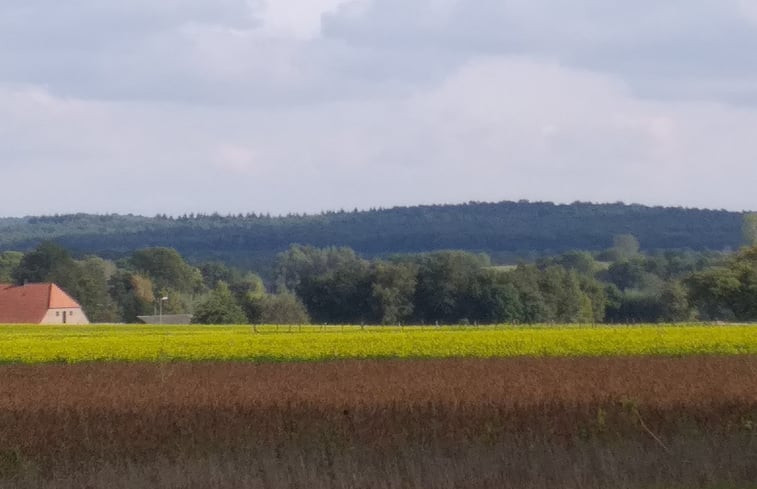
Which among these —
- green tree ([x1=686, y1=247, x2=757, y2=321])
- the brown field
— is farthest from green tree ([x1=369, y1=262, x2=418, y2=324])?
the brown field

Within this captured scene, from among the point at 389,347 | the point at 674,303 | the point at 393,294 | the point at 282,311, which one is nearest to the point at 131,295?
the point at 282,311

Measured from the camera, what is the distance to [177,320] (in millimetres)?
109750

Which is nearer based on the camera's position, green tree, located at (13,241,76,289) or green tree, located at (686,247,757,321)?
green tree, located at (686,247,757,321)

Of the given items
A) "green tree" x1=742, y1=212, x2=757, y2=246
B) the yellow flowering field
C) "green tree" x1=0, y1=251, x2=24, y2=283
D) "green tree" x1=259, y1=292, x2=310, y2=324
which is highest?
"green tree" x1=742, y1=212, x2=757, y2=246

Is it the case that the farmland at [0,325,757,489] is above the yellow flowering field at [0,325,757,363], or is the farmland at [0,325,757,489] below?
above

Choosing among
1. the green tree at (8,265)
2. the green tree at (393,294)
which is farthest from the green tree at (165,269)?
the green tree at (393,294)

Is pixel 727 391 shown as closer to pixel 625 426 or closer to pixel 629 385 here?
pixel 629 385

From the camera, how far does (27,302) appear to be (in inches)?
4055

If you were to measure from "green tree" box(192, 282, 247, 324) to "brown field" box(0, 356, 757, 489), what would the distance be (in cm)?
6962

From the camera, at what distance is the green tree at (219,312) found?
92.1 metres

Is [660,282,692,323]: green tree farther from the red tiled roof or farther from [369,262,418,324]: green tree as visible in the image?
the red tiled roof

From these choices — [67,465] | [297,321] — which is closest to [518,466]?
[67,465]

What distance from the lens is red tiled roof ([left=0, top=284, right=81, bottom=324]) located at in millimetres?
101188

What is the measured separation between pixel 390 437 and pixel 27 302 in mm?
90790
